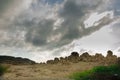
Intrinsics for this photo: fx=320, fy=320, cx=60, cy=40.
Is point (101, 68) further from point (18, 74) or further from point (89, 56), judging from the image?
point (18, 74)

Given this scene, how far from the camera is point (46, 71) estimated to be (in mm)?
28672

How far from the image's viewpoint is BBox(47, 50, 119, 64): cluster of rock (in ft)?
106

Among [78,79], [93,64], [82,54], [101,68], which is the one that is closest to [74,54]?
[82,54]

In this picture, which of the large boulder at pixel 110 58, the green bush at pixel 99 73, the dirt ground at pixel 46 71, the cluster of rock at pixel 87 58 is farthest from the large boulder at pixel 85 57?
the green bush at pixel 99 73

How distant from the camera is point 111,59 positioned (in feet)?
107

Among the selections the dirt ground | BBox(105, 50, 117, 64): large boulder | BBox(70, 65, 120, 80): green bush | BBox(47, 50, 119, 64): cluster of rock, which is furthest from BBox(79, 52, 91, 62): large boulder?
BBox(70, 65, 120, 80): green bush

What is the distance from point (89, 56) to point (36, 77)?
907cm

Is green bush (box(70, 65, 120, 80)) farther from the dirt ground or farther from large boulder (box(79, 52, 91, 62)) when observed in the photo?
large boulder (box(79, 52, 91, 62))

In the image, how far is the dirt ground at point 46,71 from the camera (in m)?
25.9

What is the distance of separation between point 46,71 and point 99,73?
4.90 meters

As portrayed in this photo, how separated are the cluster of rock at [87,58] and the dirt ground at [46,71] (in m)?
1.28

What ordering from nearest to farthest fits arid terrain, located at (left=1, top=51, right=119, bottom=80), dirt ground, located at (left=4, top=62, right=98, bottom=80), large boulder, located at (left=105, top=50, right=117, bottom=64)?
dirt ground, located at (left=4, top=62, right=98, bottom=80) < arid terrain, located at (left=1, top=51, right=119, bottom=80) < large boulder, located at (left=105, top=50, right=117, bottom=64)

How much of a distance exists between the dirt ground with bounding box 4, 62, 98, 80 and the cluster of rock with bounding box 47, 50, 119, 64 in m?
1.28

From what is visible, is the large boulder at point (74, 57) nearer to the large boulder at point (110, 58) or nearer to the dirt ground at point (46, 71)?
the dirt ground at point (46, 71)
